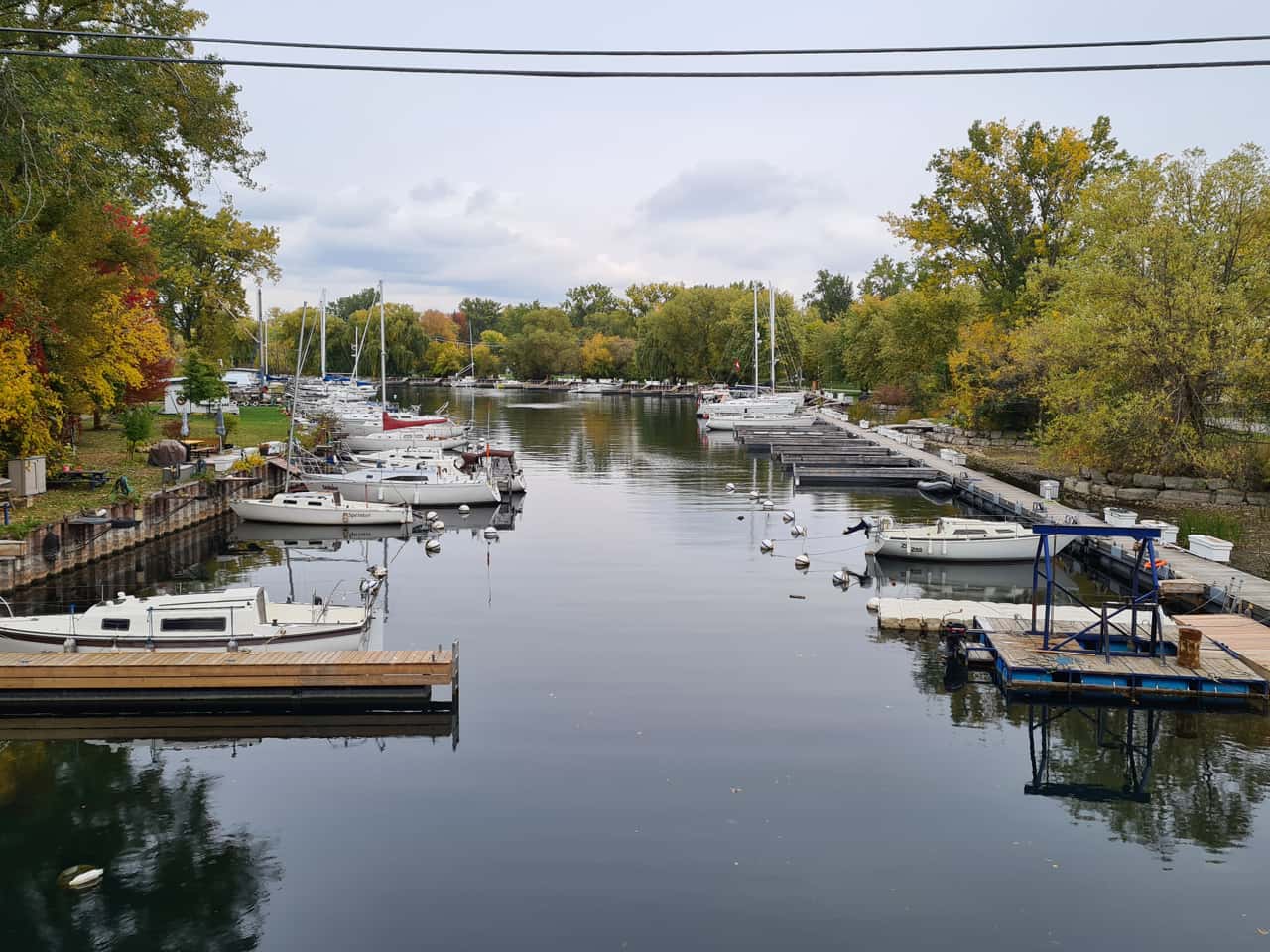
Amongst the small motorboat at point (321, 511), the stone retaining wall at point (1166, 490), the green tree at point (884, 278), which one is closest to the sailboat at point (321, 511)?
the small motorboat at point (321, 511)

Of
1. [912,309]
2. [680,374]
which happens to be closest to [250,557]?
[912,309]

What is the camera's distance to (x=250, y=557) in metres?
38.6

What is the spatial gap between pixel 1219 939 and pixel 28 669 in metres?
22.3

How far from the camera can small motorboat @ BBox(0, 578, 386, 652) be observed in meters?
23.2

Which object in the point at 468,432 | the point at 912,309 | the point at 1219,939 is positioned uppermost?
the point at 912,309

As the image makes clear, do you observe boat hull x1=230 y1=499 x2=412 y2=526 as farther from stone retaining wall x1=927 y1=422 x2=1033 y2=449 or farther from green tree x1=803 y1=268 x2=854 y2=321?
green tree x1=803 y1=268 x2=854 y2=321

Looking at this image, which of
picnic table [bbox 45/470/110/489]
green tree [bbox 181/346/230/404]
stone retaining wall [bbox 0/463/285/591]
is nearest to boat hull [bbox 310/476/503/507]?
stone retaining wall [bbox 0/463/285/591]

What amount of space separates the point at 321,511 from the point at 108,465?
10.7 meters

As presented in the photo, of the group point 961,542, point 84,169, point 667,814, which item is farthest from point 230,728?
point 961,542

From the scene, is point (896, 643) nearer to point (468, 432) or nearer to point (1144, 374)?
point (1144, 374)

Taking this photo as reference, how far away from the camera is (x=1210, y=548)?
108 feet

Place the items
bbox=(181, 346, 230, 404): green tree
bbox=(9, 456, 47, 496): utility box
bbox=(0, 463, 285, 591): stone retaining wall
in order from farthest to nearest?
1. bbox=(181, 346, 230, 404): green tree
2. bbox=(9, 456, 47, 496): utility box
3. bbox=(0, 463, 285, 591): stone retaining wall

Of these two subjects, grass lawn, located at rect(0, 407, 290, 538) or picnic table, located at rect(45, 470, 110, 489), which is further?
picnic table, located at rect(45, 470, 110, 489)

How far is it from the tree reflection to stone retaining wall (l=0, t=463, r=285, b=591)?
47.3ft
